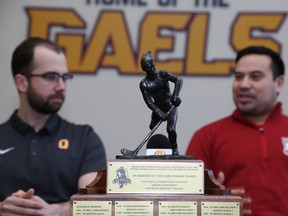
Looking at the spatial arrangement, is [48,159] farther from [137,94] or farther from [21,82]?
[137,94]

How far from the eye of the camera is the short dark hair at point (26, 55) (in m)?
2.18

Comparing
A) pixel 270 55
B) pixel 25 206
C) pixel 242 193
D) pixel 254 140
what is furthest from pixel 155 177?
pixel 270 55

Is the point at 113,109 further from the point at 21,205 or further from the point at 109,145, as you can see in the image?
the point at 21,205

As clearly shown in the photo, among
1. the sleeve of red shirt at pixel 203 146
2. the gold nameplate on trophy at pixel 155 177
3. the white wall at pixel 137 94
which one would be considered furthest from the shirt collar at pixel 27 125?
the gold nameplate on trophy at pixel 155 177

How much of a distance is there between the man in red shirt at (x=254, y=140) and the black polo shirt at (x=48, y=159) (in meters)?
0.42

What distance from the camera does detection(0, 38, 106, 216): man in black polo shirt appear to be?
202 cm

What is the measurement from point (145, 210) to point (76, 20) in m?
1.58

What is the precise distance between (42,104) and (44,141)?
5.8 inches

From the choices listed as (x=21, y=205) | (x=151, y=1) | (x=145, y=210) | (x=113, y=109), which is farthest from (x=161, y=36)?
(x=145, y=210)

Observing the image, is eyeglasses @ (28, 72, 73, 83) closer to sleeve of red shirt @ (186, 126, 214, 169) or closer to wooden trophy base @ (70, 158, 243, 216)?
sleeve of red shirt @ (186, 126, 214, 169)

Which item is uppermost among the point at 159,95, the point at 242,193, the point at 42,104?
the point at 42,104

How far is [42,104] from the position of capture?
84.4 inches

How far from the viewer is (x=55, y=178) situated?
203 centimetres

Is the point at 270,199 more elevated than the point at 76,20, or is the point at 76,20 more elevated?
the point at 76,20
